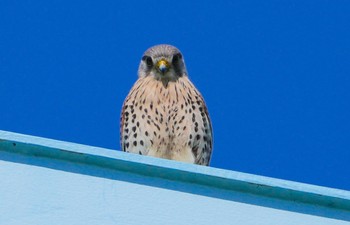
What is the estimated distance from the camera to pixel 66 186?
3414mm

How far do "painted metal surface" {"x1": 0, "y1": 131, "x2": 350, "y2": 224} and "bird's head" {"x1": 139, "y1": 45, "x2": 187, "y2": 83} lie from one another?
3.75 metres

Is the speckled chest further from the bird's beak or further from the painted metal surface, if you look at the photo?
the painted metal surface

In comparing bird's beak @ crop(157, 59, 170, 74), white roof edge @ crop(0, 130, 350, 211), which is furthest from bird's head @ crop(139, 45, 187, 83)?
white roof edge @ crop(0, 130, 350, 211)

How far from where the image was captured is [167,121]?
22.3 ft

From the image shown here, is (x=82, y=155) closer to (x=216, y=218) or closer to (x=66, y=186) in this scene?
(x=66, y=186)

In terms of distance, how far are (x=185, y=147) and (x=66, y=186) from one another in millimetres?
3337

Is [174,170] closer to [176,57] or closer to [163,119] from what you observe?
[163,119]

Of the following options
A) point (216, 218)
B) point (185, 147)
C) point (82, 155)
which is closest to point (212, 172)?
point (216, 218)

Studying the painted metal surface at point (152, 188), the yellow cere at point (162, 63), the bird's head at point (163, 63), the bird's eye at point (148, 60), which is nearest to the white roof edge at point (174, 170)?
the painted metal surface at point (152, 188)

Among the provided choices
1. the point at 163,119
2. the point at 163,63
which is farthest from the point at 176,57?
the point at 163,119

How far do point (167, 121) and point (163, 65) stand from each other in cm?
64

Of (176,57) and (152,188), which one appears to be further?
(176,57)

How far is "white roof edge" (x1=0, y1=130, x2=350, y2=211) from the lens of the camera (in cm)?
348

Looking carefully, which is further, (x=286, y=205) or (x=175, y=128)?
(x=175, y=128)
